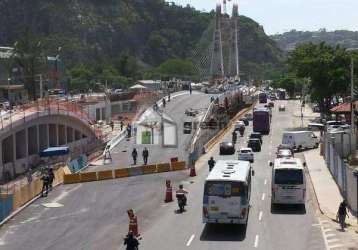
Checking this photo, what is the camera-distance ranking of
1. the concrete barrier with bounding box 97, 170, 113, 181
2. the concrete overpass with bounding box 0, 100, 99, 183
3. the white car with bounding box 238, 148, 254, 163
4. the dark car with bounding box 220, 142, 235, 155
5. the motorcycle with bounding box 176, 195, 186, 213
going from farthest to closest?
the concrete overpass with bounding box 0, 100, 99, 183 < the dark car with bounding box 220, 142, 235, 155 < the white car with bounding box 238, 148, 254, 163 < the concrete barrier with bounding box 97, 170, 113, 181 < the motorcycle with bounding box 176, 195, 186, 213

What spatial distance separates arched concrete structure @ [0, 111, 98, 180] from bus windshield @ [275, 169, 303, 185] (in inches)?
1268

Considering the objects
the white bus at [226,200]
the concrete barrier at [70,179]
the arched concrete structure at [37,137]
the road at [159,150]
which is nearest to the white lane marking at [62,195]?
the concrete barrier at [70,179]

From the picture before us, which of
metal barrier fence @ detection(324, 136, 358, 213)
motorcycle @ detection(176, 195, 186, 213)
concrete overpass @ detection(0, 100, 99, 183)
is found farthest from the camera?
concrete overpass @ detection(0, 100, 99, 183)

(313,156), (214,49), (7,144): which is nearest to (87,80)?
(214,49)

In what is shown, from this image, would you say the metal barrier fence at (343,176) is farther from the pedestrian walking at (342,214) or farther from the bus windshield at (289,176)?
the bus windshield at (289,176)

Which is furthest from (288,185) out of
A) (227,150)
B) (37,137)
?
(37,137)

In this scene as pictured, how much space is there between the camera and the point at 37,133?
70.0 metres

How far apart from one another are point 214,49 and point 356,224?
479ft

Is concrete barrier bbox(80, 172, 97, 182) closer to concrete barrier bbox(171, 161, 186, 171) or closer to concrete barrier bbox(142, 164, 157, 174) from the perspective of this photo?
concrete barrier bbox(142, 164, 157, 174)

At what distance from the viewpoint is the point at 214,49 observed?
17538 centimetres

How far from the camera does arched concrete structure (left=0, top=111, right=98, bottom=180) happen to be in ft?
209

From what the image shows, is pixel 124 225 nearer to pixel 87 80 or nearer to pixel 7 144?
pixel 7 144

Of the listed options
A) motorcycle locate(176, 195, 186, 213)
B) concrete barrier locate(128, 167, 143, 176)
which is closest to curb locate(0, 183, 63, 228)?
motorcycle locate(176, 195, 186, 213)

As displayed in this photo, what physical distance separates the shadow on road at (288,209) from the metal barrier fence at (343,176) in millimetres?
2442
